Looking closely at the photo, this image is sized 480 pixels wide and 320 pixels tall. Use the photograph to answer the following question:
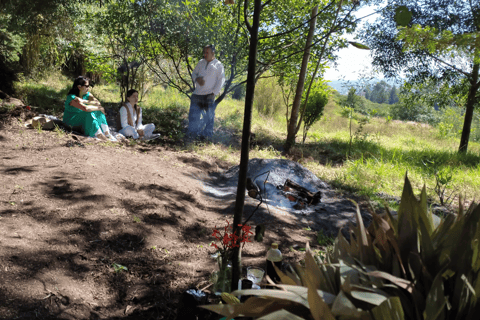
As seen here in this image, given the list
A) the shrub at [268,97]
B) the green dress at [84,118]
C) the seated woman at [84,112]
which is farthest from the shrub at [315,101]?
the green dress at [84,118]

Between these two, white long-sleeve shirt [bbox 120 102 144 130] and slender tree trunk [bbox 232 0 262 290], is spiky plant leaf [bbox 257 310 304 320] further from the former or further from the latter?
white long-sleeve shirt [bbox 120 102 144 130]

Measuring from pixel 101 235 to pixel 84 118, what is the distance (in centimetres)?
414

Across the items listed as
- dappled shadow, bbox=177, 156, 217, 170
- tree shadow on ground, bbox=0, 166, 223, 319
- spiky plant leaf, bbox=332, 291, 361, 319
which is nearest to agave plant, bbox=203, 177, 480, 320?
spiky plant leaf, bbox=332, 291, 361, 319

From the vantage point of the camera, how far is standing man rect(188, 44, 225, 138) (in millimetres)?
7016

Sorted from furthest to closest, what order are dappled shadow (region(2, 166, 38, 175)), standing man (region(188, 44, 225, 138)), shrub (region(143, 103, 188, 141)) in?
shrub (region(143, 103, 188, 141)) → standing man (region(188, 44, 225, 138)) → dappled shadow (region(2, 166, 38, 175))

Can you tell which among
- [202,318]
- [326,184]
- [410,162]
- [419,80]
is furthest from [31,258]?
[419,80]

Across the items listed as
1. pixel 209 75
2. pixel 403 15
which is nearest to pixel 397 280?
pixel 403 15

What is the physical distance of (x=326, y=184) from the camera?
566 cm

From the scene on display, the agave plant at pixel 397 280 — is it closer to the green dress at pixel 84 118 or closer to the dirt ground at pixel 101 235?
the dirt ground at pixel 101 235

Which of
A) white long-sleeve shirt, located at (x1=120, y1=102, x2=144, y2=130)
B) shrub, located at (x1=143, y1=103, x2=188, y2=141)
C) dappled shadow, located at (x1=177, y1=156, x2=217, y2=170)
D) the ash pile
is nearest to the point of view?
the ash pile

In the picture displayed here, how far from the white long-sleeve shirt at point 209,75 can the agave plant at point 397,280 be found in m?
6.37

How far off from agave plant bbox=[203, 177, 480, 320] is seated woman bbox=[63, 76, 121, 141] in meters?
5.65

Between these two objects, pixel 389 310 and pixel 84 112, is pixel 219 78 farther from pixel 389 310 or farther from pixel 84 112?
pixel 389 310

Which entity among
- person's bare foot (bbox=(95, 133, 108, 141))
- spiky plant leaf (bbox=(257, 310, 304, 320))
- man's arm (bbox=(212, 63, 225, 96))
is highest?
man's arm (bbox=(212, 63, 225, 96))
